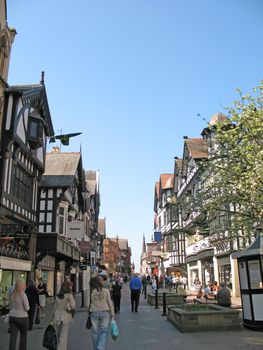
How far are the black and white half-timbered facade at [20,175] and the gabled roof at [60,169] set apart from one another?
6.16 metres

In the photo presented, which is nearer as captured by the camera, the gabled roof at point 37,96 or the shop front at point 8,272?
A: the shop front at point 8,272

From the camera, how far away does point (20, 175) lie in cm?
1858

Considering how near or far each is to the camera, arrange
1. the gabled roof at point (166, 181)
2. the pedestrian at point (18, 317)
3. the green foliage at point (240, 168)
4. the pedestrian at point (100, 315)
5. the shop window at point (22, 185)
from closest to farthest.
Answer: the pedestrian at point (100, 315) → the pedestrian at point (18, 317) → the green foliage at point (240, 168) → the shop window at point (22, 185) → the gabled roof at point (166, 181)

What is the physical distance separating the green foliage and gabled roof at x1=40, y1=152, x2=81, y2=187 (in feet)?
45.1

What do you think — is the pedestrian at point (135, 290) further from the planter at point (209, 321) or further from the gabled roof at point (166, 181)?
the gabled roof at point (166, 181)

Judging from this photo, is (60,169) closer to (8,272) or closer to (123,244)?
(8,272)

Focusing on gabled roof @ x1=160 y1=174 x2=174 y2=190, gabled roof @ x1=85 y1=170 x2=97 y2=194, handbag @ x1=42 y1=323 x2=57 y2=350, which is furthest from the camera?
gabled roof @ x1=160 y1=174 x2=174 y2=190

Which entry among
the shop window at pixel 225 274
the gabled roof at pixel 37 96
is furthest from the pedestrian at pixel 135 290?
the shop window at pixel 225 274

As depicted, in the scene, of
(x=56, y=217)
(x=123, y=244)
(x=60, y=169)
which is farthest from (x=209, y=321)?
(x=123, y=244)

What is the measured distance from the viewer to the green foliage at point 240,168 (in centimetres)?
1385

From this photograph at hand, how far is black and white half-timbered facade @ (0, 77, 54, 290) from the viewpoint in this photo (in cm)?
1636

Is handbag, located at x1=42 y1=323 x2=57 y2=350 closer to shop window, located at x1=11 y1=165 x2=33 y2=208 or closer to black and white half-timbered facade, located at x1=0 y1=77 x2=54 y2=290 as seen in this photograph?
black and white half-timbered facade, located at x1=0 y1=77 x2=54 y2=290

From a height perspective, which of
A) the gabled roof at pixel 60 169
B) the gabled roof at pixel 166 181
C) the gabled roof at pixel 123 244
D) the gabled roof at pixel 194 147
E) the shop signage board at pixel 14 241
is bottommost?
the shop signage board at pixel 14 241

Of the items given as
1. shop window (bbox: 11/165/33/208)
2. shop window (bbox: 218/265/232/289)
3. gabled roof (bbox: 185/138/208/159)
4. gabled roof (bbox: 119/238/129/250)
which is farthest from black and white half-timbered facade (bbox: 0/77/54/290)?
gabled roof (bbox: 119/238/129/250)
